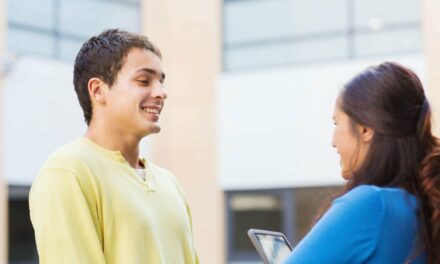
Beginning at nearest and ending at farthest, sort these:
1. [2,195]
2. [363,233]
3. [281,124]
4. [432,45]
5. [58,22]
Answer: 1. [363,233]
2. [2,195]
3. [432,45]
4. [58,22]
5. [281,124]

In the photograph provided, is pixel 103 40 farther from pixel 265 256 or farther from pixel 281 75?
pixel 281 75

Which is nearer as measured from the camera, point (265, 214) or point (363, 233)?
point (363, 233)

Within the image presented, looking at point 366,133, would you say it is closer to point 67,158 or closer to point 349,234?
point 349,234

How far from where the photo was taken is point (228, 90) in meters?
11.8

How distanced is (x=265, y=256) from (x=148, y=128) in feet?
1.78

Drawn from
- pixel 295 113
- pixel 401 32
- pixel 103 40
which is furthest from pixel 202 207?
pixel 103 40

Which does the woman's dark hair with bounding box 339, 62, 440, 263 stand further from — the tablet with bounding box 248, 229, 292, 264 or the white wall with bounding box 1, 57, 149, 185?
the white wall with bounding box 1, 57, 149, 185

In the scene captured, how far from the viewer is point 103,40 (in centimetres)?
231

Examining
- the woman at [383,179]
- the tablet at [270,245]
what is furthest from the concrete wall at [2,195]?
the woman at [383,179]

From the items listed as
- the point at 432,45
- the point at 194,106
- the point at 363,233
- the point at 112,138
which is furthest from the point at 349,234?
the point at 194,106

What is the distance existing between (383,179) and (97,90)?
85 cm

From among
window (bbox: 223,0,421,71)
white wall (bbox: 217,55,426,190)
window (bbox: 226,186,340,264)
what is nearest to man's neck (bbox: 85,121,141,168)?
white wall (bbox: 217,55,426,190)

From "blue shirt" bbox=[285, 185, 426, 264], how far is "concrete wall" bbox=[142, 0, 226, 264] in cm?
1010

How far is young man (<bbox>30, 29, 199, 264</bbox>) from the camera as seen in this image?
2.05 meters
